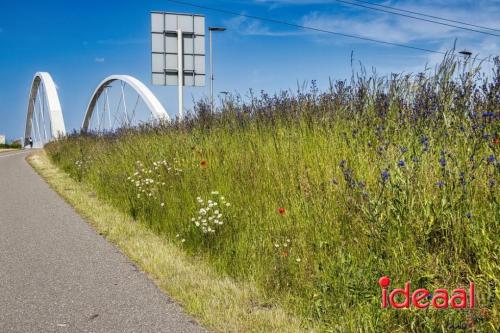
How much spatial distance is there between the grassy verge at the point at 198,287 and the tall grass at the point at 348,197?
0.16 metres

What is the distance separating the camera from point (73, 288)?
4.34 metres

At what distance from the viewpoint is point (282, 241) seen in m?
4.42

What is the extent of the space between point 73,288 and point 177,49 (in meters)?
13.8

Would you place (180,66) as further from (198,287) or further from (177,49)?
(198,287)

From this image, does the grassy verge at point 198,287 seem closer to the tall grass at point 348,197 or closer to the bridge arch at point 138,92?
the tall grass at point 348,197

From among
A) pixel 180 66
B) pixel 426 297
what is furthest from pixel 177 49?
pixel 426 297

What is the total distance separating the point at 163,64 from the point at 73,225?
10.4 m

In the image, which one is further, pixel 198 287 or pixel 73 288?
pixel 73 288

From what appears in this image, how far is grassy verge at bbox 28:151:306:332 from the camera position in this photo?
3.40 m

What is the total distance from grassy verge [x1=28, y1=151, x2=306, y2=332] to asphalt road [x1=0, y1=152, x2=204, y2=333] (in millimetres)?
124

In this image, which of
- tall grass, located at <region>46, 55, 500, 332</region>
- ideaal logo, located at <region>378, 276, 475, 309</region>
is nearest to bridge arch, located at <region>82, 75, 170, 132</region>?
tall grass, located at <region>46, 55, 500, 332</region>

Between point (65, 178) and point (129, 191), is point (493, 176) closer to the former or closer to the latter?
point (129, 191)

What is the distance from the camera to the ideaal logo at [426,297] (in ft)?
9.48

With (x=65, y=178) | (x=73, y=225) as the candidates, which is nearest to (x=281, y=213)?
(x=73, y=225)
